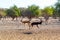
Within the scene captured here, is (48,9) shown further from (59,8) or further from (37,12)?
(59,8)

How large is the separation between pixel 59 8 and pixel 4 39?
160 feet

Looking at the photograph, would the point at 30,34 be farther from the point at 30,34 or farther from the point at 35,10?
the point at 35,10

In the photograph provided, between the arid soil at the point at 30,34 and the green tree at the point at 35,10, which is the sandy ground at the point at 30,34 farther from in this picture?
the green tree at the point at 35,10

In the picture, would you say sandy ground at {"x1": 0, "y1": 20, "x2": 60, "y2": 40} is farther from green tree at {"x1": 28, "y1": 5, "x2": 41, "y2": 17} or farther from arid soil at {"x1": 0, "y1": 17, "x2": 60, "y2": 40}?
green tree at {"x1": 28, "y1": 5, "x2": 41, "y2": 17}

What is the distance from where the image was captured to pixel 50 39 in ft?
57.9

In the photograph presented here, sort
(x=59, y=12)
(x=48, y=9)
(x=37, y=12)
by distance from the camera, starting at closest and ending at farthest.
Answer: (x=59, y=12) < (x=37, y=12) < (x=48, y=9)

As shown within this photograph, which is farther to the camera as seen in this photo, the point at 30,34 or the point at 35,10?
the point at 35,10

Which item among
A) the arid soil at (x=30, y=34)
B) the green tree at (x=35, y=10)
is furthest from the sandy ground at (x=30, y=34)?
the green tree at (x=35, y=10)

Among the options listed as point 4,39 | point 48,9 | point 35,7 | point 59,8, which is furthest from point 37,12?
point 4,39

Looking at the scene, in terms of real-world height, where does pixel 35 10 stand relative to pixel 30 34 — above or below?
below

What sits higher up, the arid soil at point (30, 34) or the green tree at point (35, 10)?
the arid soil at point (30, 34)

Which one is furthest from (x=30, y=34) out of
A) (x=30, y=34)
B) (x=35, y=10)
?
(x=35, y=10)

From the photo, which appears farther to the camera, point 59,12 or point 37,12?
point 37,12

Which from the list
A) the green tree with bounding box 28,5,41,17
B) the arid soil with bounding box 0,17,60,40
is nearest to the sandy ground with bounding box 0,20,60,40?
the arid soil with bounding box 0,17,60,40
